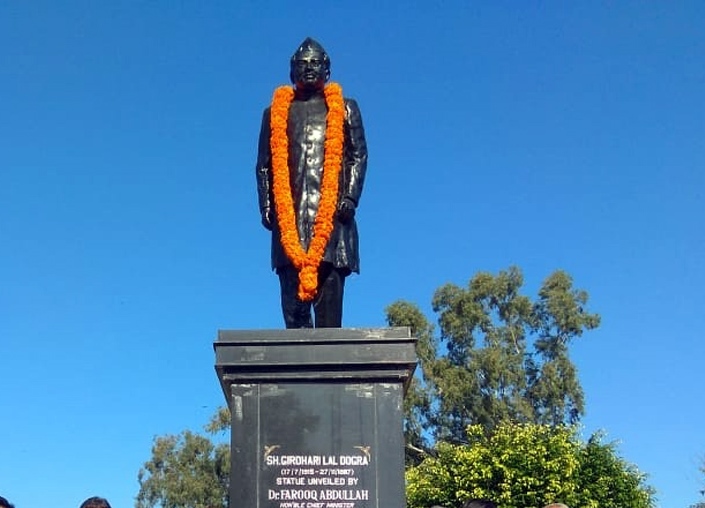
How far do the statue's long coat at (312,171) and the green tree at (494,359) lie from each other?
27.6 m

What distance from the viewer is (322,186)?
7719mm

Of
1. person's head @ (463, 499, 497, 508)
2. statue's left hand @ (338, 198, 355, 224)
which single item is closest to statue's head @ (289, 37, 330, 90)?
statue's left hand @ (338, 198, 355, 224)

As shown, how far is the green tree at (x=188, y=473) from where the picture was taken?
140 feet

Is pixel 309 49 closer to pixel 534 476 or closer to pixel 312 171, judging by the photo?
pixel 312 171

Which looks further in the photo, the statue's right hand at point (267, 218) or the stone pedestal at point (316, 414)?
the statue's right hand at point (267, 218)

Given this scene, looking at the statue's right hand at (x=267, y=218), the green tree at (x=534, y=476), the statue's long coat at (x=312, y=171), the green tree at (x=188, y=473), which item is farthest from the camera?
the green tree at (x=188, y=473)

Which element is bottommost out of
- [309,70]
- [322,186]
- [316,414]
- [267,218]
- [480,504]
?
[480,504]

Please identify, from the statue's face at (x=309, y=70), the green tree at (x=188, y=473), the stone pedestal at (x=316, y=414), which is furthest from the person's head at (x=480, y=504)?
the green tree at (x=188, y=473)

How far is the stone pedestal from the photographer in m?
6.17

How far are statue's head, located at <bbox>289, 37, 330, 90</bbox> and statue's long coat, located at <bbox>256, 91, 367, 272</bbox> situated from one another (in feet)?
0.55

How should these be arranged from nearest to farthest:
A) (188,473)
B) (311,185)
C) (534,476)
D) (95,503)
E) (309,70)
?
(95,503) < (311,185) < (309,70) < (534,476) < (188,473)

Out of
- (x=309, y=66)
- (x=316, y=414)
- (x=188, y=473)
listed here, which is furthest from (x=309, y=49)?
(x=188, y=473)

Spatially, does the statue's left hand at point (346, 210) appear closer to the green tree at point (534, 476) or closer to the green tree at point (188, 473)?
the green tree at point (534, 476)

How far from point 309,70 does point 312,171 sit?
3.13 ft
